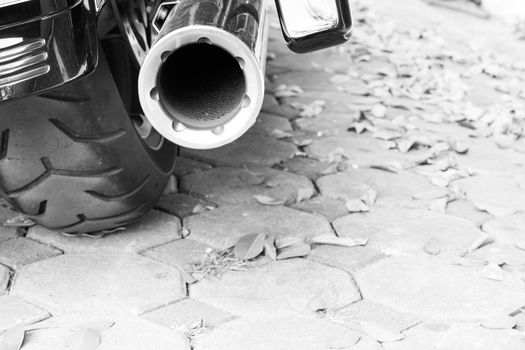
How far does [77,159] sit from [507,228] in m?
1.16

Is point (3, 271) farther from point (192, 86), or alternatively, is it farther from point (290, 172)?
point (290, 172)

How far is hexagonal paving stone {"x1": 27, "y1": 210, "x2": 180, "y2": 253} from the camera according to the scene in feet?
7.16

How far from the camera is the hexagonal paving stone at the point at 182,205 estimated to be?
2426 millimetres

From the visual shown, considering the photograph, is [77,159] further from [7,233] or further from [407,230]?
[407,230]

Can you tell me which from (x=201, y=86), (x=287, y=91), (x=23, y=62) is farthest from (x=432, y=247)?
(x=287, y=91)

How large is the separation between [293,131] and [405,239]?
1044 mm

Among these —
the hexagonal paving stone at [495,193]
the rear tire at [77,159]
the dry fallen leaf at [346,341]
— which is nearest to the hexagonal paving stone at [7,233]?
the rear tire at [77,159]

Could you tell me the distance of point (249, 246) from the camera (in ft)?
7.16

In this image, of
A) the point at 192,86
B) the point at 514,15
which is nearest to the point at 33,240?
the point at 192,86

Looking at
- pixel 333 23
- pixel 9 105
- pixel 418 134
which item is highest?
pixel 333 23

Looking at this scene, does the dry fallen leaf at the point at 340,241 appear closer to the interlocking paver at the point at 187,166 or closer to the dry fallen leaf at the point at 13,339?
the interlocking paver at the point at 187,166

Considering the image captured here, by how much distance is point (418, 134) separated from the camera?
3.22 m

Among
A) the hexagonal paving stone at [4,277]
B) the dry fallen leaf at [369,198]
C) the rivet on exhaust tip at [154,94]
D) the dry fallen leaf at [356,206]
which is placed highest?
the rivet on exhaust tip at [154,94]

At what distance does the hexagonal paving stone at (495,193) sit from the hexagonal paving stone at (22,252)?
1222 millimetres
